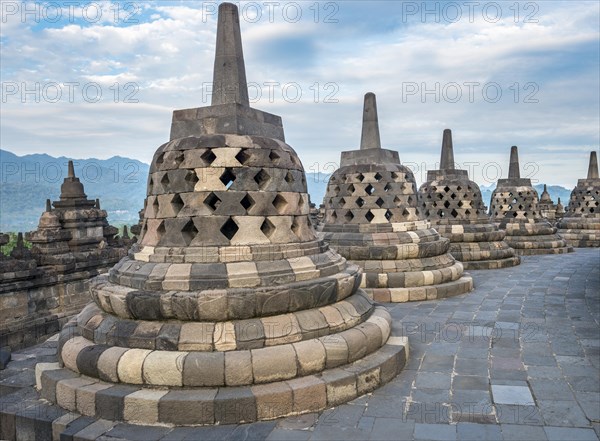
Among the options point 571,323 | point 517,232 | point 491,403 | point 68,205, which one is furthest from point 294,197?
point 517,232

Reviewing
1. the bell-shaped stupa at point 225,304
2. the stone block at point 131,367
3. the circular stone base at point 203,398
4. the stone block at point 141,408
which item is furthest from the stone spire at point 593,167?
the stone block at point 141,408

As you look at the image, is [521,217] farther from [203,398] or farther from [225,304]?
[203,398]

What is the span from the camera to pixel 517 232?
1647 centimetres

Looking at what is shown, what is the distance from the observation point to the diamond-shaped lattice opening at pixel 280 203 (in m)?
5.29

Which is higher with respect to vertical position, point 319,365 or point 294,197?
point 294,197

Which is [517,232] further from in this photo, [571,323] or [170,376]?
[170,376]

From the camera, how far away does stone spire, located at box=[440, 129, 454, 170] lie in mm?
14203

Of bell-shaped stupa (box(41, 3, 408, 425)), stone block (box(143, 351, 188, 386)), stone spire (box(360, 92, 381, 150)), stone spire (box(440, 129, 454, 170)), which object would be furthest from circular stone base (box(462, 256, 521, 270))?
stone block (box(143, 351, 188, 386))

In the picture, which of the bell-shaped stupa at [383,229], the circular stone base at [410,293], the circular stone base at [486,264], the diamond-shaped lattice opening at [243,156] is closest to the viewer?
the diamond-shaped lattice opening at [243,156]

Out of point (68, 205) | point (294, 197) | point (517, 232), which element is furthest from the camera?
point (517, 232)

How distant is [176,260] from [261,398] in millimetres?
1706

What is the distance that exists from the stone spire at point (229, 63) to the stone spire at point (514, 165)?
49.1 ft

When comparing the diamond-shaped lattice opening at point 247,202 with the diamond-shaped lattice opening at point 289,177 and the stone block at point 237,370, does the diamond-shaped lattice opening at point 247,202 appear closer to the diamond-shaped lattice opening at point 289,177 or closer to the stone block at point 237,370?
the diamond-shaped lattice opening at point 289,177

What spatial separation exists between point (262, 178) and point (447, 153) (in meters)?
10.4
